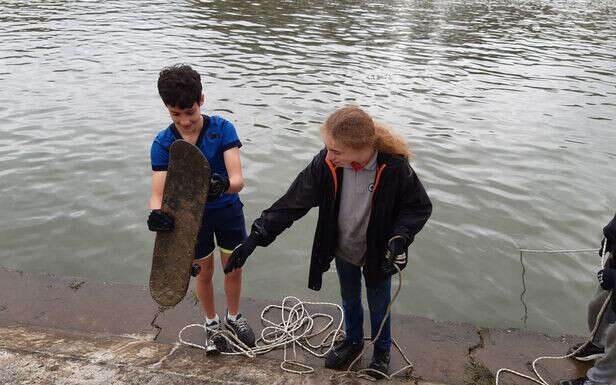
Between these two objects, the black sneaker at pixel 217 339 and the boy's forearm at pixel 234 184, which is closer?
the boy's forearm at pixel 234 184

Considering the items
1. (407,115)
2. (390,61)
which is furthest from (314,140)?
(390,61)

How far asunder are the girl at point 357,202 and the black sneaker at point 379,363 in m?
0.51

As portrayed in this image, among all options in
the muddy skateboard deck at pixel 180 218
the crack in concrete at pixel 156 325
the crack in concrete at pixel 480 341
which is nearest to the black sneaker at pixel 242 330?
the crack in concrete at pixel 156 325

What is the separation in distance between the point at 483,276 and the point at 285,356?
2.38m

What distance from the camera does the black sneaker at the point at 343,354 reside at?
11.2ft

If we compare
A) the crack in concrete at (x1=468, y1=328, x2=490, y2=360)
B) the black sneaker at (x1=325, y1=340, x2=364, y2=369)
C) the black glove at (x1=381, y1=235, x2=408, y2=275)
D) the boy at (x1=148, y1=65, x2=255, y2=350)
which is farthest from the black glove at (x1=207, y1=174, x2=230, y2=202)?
the crack in concrete at (x1=468, y1=328, x2=490, y2=360)

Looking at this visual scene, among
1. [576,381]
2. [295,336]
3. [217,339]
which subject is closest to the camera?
[576,381]

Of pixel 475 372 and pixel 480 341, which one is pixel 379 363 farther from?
pixel 480 341

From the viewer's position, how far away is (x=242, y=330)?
3.58 meters

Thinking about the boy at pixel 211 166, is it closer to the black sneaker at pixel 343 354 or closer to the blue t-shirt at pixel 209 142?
the blue t-shirt at pixel 209 142

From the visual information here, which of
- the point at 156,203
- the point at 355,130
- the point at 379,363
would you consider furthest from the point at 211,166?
the point at 379,363

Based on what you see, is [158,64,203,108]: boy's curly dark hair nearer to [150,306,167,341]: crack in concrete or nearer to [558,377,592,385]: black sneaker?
[150,306,167,341]: crack in concrete

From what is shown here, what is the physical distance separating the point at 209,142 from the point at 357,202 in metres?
0.94

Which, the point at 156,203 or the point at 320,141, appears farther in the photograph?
the point at 320,141
